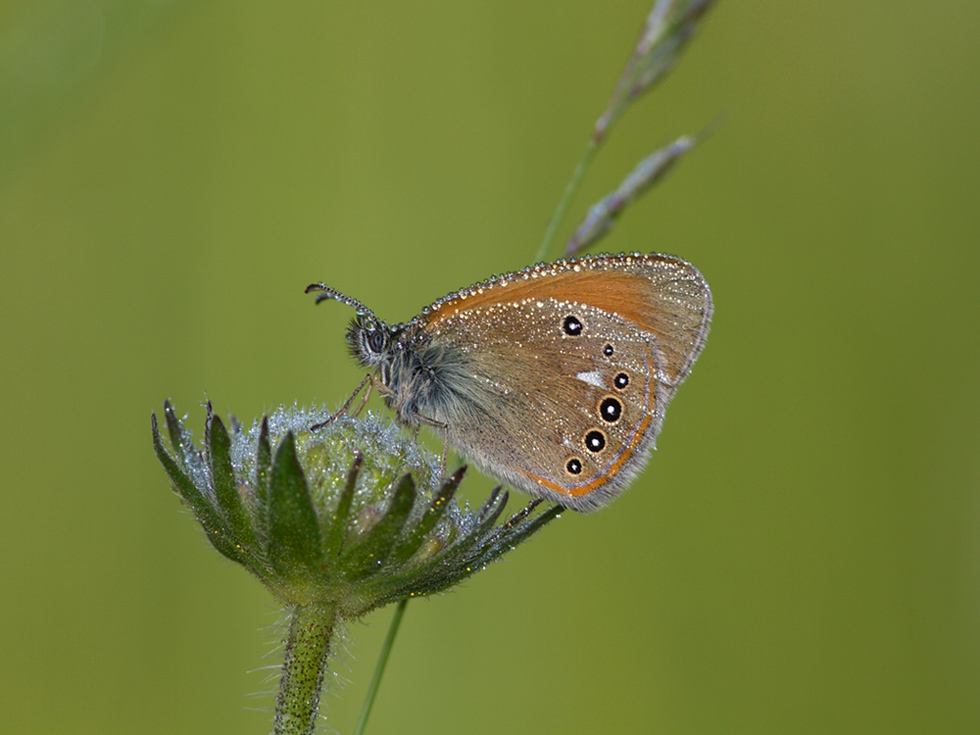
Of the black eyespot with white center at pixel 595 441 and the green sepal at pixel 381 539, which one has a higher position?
the black eyespot with white center at pixel 595 441

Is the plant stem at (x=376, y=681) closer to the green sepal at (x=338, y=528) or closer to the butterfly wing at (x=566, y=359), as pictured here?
the green sepal at (x=338, y=528)

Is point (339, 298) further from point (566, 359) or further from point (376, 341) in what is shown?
point (566, 359)

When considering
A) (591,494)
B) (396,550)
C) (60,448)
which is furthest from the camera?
(60,448)

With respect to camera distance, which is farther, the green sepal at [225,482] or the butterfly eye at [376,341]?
the butterfly eye at [376,341]

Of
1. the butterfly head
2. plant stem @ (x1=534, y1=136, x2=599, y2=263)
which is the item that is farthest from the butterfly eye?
plant stem @ (x1=534, y1=136, x2=599, y2=263)

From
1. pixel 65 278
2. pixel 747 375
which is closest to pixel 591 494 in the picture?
pixel 747 375

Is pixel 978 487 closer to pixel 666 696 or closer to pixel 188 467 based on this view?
pixel 666 696

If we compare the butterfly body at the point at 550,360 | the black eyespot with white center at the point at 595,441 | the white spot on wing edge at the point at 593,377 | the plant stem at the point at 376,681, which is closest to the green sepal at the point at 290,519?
the plant stem at the point at 376,681
